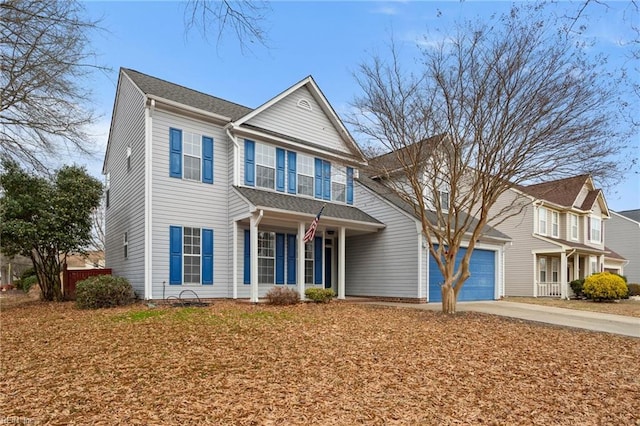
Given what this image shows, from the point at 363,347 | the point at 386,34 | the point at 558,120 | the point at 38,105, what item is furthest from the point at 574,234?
the point at 38,105

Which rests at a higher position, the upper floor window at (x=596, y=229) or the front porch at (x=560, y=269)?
the upper floor window at (x=596, y=229)

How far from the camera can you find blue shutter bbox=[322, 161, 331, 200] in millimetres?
17109

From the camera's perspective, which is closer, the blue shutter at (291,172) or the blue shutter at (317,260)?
the blue shutter at (291,172)

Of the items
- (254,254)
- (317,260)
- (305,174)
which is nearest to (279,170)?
(305,174)

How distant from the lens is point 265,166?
50.2 feet

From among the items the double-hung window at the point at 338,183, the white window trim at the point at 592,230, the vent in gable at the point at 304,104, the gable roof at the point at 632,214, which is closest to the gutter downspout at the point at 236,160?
the vent in gable at the point at 304,104

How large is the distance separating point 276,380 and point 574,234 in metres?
27.7

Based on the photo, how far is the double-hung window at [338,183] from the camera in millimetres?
17438

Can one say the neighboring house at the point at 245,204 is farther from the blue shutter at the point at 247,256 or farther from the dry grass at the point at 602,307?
the dry grass at the point at 602,307

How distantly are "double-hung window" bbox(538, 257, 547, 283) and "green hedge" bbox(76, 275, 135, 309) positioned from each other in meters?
22.3

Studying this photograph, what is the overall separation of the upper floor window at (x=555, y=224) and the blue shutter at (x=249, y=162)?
2023 cm

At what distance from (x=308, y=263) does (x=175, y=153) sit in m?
6.59

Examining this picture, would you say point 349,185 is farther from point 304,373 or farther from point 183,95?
point 304,373

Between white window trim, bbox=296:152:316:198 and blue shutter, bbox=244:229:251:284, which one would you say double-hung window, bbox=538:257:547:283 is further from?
blue shutter, bbox=244:229:251:284
